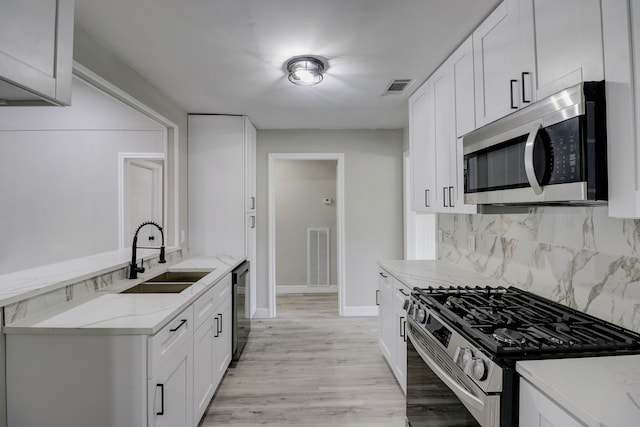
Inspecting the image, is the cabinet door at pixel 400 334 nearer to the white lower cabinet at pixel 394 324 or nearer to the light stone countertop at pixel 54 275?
the white lower cabinet at pixel 394 324

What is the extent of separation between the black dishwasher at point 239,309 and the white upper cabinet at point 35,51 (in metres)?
2.04

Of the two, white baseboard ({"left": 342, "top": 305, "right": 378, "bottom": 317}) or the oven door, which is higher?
the oven door

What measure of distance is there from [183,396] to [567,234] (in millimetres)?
2173

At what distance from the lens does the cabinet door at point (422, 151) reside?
8.34ft

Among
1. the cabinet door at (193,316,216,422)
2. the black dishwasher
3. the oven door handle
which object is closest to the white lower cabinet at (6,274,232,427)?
the cabinet door at (193,316,216,422)

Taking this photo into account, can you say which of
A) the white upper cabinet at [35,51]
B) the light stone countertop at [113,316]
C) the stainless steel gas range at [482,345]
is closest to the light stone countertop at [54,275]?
the light stone countertop at [113,316]

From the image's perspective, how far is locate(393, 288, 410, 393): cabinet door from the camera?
231 cm

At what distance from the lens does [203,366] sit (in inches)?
83.8

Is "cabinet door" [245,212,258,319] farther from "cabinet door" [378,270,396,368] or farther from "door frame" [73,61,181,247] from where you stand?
"cabinet door" [378,270,396,368]

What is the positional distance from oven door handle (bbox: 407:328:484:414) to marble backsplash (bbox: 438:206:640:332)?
2.28 ft

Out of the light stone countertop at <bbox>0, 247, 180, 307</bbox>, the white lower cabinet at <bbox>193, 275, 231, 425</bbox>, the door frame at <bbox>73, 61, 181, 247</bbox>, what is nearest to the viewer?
the light stone countertop at <bbox>0, 247, 180, 307</bbox>

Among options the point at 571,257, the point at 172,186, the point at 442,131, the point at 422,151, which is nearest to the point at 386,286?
the point at 422,151

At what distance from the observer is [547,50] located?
1286 millimetres

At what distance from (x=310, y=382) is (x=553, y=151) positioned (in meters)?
2.41
